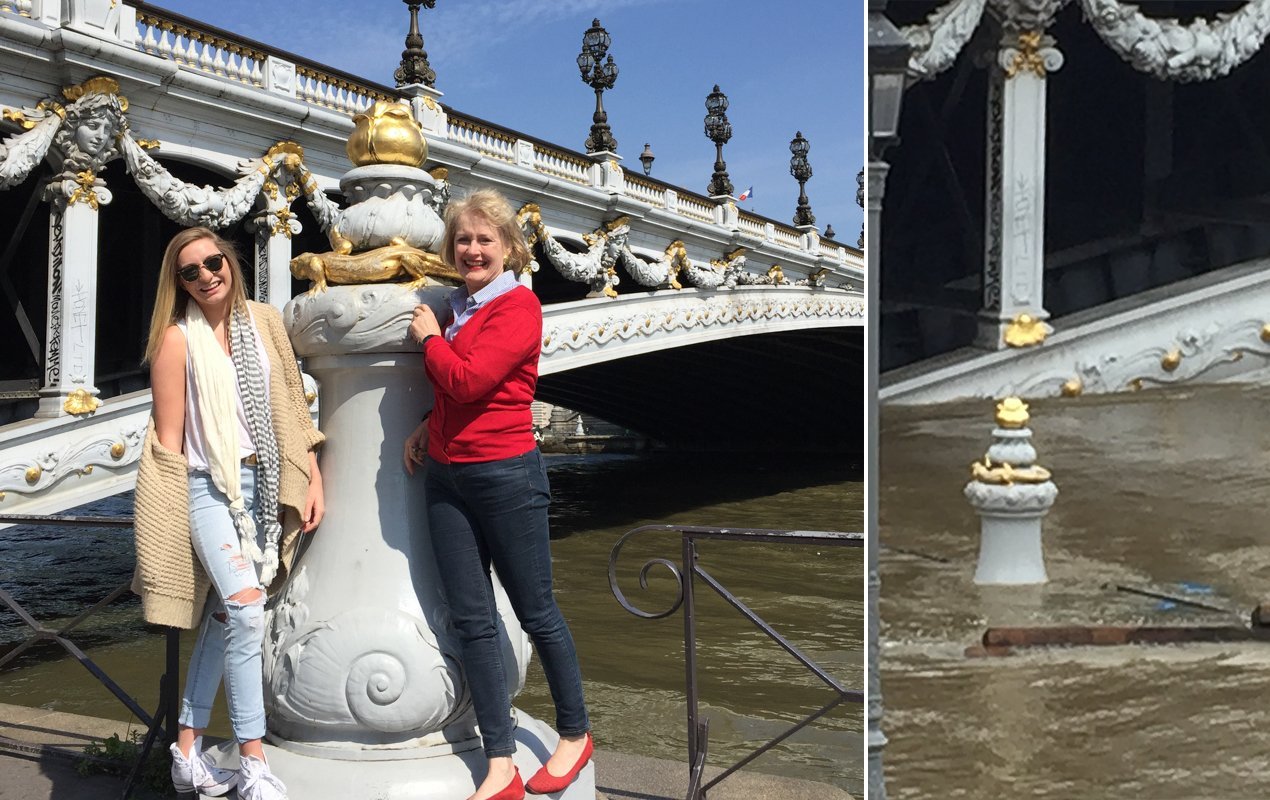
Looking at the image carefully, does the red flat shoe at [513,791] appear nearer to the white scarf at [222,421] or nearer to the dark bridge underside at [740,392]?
the white scarf at [222,421]

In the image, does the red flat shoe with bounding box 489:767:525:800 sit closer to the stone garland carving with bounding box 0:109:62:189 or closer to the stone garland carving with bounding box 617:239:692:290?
the stone garland carving with bounding box 0:109:62:189

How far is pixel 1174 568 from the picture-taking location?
4066 millimetres

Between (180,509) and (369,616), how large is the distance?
1.52 ft

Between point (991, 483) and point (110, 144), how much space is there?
8.70 m

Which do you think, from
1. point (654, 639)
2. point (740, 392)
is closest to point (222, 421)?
point (654, 639)

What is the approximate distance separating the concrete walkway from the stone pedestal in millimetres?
583

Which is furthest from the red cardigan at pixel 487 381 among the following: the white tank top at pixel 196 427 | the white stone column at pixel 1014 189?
the white stone column at pixel 1014 189

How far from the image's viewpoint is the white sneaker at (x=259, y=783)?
245 cm

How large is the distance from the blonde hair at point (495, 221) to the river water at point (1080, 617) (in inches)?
51.5

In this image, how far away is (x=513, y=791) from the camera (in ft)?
8.16

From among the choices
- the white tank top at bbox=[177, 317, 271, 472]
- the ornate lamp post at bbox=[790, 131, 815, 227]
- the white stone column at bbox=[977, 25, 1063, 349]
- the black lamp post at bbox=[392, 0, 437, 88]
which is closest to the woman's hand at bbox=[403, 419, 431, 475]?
the white tank top at bbox=[177, 317, 271, 472]

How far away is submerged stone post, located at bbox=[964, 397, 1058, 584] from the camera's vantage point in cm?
341

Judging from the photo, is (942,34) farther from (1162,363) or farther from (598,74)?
(598,74)

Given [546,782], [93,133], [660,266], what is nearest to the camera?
[546,782]
